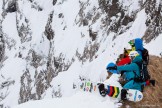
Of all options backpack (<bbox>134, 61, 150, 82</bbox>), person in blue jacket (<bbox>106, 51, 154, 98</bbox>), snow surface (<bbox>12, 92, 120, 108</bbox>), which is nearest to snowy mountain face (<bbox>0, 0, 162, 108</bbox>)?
person in blue jacket (<bbox>106, 51, 154, 98</bbox>)

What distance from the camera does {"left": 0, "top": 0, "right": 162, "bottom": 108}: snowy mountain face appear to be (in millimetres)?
25203

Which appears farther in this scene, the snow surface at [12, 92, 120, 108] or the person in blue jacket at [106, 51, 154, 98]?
the person in blue jacket at [106, 51, 154, 98]

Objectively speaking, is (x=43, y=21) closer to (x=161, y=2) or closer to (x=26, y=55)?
(x=26, y=55)

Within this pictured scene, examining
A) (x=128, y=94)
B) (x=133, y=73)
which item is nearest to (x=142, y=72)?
(x=133, y=73)

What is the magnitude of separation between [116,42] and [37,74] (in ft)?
94.7

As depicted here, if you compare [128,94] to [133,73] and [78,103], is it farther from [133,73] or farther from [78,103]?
[78,103]

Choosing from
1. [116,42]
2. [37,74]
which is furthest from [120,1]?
[37,74]

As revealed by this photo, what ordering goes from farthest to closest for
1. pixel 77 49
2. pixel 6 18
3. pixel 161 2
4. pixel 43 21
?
1. pixel 6 18
2. pixel 43 21
3. pixel 77 49
4. pixel 161 2

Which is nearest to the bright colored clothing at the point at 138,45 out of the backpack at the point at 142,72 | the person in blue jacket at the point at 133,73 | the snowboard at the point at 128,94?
the person in blue jacket at the point at 133,73

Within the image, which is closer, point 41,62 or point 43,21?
point 41,62

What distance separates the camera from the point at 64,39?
146 ft

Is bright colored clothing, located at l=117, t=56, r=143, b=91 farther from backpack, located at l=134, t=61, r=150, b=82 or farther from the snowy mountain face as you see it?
the snowy mountain face

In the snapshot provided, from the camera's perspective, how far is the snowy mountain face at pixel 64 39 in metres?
25.2

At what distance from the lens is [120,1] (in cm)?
2922
